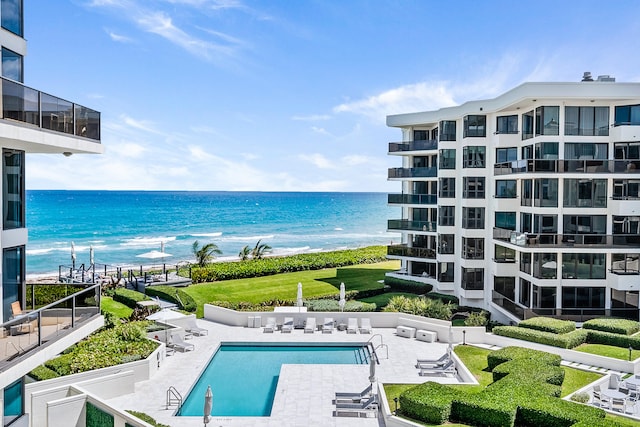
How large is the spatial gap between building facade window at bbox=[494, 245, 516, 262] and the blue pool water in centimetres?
1143

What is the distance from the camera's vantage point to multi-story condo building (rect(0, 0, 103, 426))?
9.64 m

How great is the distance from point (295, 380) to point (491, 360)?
25.8 feet

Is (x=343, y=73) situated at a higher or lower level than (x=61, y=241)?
higher

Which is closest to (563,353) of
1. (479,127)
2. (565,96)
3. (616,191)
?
(616,191)

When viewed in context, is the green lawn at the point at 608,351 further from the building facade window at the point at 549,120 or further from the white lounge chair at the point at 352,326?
the building facade window at the point at 549,120

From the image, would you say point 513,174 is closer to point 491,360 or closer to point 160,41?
point 491,360

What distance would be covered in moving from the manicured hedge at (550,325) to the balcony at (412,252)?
1064 cm

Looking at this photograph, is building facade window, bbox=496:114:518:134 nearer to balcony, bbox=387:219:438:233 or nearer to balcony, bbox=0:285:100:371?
balcony, bbox=387:219:438:233

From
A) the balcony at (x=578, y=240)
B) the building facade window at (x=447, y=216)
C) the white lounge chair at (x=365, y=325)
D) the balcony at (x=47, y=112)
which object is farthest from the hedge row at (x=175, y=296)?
the balcony at (x=47, y=112)

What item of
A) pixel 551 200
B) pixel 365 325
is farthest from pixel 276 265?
pixel 551 200

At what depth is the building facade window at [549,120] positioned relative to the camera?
28.5 meters

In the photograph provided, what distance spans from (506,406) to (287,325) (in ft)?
48.5

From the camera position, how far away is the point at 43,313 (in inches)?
449

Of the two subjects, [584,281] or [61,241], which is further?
[61,241]
